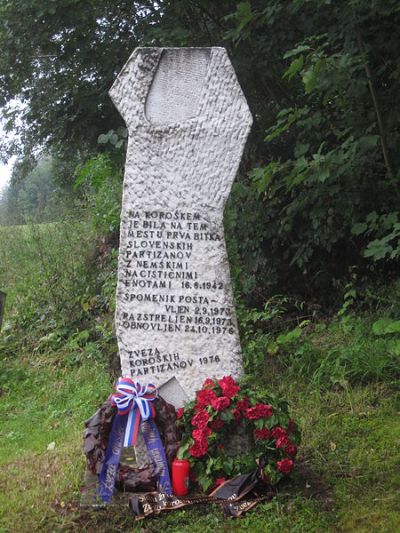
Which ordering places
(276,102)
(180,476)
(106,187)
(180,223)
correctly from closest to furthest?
(180,476) < (180,223) < (276,102) < (106,187)

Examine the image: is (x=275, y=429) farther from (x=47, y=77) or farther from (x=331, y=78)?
(x=47, y=77)

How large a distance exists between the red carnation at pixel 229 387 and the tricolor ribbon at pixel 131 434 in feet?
1.26

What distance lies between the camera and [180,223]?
12.6 ft

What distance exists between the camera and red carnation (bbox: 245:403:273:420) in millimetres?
3377

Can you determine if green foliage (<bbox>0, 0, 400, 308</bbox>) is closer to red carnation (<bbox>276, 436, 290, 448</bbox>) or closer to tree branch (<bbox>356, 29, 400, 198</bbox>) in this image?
tree branch (<bbox>356, 29, 400, 198</bbox>)

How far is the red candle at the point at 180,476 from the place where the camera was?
3426 mm

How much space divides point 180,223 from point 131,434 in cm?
117

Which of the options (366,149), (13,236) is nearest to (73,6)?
(366,149)

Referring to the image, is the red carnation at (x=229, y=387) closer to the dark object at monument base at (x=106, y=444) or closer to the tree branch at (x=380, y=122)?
the dark object at monument base at (x=106, y=444)

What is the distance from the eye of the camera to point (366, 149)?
4.98 metres

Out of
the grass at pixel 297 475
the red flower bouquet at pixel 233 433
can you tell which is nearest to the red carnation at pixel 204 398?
the red flower bouquet at pixel 233 433

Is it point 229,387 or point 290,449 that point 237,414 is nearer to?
point 229,387

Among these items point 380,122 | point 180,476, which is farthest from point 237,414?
point 380,122

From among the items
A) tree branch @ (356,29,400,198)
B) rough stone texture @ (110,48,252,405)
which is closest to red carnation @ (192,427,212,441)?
rough stone texture @ (110,48,252,405)
